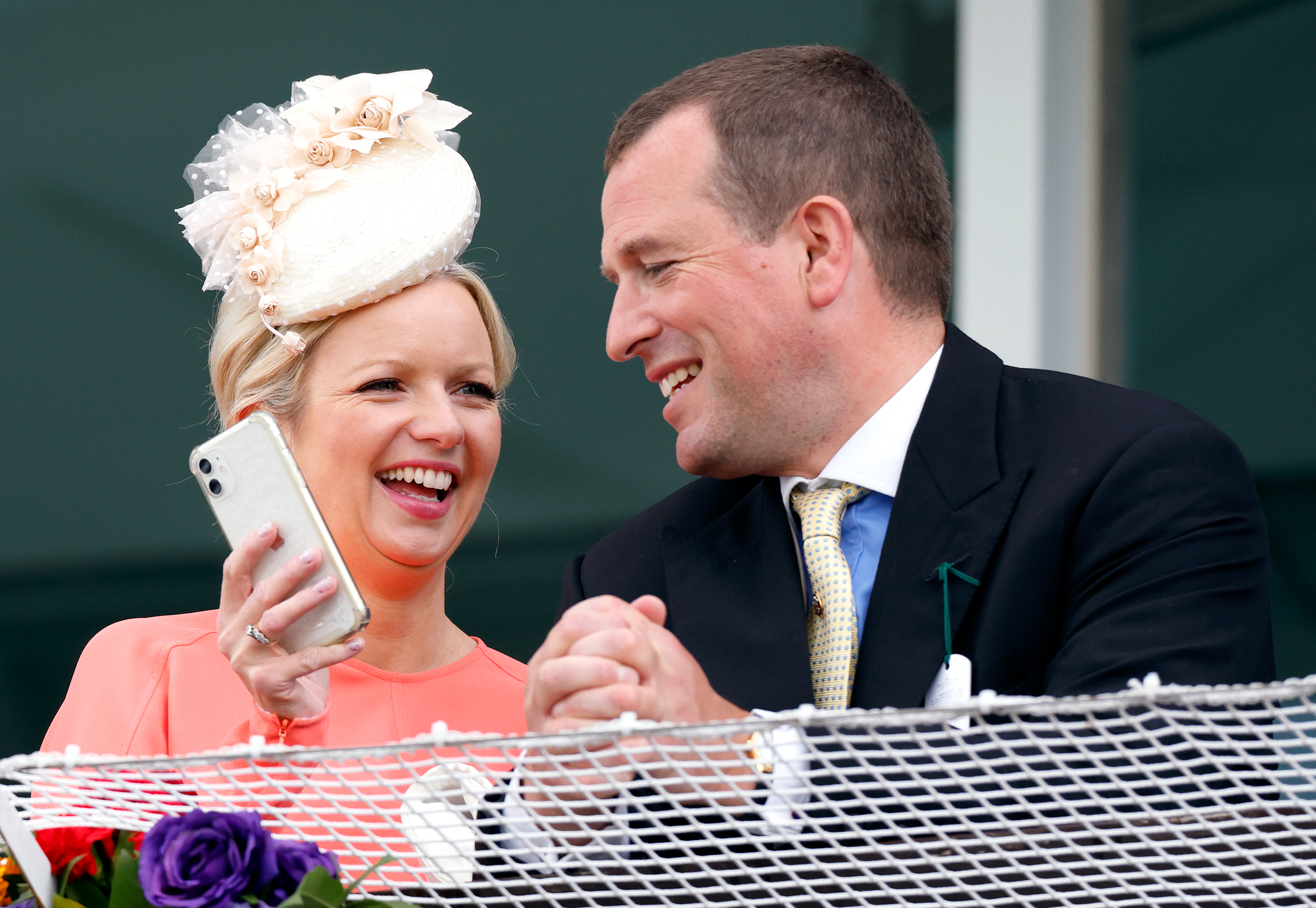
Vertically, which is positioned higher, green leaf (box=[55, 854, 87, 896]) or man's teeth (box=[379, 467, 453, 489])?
man's teeth (box=[379, 467, 453, 489])

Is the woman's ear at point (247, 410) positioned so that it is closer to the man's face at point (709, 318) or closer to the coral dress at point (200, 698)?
the coral dress at point (200, 698)

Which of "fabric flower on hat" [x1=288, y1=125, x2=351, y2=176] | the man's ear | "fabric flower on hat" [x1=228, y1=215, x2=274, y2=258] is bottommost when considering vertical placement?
the man's ear

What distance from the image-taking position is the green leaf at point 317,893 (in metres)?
1.03

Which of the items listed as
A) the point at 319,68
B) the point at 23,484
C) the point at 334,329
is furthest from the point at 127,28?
the point at 334,329

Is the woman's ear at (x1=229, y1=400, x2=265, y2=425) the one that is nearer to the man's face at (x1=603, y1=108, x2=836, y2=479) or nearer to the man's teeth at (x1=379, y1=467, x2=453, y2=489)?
the man's teeth at (x1=379, y1=467, x2=453, y2=489)

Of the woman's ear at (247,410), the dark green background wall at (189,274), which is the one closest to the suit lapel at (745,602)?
the woman's ear at (247,410)

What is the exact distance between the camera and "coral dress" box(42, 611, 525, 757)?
2273mm

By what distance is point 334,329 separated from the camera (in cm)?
241

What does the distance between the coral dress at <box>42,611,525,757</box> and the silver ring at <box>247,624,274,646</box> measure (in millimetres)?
409

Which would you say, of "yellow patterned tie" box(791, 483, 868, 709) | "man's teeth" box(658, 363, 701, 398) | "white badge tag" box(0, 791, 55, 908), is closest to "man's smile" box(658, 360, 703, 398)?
"man's teeth" box(658, 363, 701, 398)

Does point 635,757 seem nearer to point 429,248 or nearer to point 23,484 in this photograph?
point 429,248

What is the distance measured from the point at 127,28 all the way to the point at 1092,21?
291cm

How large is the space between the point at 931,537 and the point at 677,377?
0.47 meters

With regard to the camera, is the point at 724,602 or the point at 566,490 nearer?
the point at 724,602
